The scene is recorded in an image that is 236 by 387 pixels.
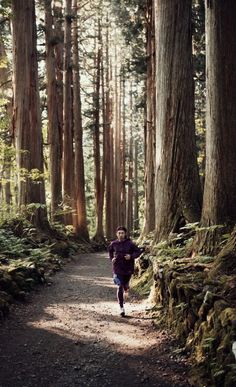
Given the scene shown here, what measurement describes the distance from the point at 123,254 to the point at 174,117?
11.1 ft

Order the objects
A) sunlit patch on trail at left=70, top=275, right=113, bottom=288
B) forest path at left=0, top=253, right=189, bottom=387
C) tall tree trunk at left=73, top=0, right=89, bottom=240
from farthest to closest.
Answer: tall tree trunk at left=73, top=0, right=89, bottom=240, sunlit patch on trail at left=70, top=275, right=113, bottom=288, forest path at left=0, top=253, right=189, bottom=387

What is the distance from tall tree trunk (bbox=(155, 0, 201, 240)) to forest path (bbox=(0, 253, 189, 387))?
2.06 meters

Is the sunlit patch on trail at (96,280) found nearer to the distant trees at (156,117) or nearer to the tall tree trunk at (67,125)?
the distant trees at (156,117)

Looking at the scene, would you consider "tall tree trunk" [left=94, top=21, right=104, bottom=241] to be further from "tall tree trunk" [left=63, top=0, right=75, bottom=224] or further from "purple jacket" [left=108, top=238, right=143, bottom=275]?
"purple jacket" [left=108, top=238, right=143, bottom=275]

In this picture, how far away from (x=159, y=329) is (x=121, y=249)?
5.47ft

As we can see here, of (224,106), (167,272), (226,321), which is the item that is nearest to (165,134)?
(224,106)

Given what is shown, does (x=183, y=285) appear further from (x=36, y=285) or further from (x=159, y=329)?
(x=36, y=285)

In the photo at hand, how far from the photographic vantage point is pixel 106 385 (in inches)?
197

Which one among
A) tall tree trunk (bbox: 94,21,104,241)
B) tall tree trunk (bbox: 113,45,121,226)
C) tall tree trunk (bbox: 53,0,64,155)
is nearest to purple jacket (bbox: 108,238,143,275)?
tall tree trunk (bbox: 53,0,64,155)

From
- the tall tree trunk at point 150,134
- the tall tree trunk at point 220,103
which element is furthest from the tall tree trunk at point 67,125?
the tall tree trunk at point 220,103

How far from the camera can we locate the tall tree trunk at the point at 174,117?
31.8 ft

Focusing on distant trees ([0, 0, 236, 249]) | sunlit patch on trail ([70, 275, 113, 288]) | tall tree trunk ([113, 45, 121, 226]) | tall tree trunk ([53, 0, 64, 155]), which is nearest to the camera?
distant trees ([0, 0, 236, 249])

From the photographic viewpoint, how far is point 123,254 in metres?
8.08

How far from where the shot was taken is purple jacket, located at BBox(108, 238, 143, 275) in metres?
8.05
